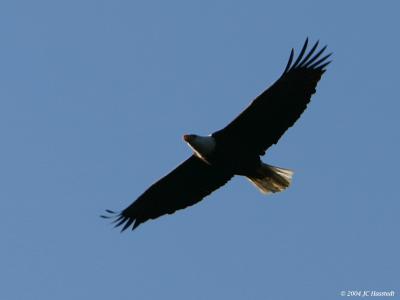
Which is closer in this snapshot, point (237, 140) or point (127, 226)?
point (237, 140)

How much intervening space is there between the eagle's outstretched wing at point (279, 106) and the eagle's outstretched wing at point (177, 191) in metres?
0.86

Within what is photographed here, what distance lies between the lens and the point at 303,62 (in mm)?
17594

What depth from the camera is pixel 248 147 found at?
1786 cm

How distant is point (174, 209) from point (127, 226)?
0.73 metres

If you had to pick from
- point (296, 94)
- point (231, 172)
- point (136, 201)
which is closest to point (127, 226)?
point (136, 201)

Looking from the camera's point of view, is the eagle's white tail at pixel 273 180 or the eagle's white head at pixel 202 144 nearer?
the eagle's white head at pixel 202 144

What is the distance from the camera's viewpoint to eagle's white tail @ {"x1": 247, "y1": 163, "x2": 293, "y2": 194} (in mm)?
18438

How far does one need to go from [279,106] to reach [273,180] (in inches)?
52.0

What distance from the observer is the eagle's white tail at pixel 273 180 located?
60.5 feet

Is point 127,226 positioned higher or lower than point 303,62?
lower

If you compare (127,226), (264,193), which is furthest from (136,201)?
(264,193)

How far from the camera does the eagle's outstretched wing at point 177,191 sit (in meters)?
18.6

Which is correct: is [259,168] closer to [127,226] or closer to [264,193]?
[264,193]

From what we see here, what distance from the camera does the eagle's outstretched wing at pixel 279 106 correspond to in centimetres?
1753
